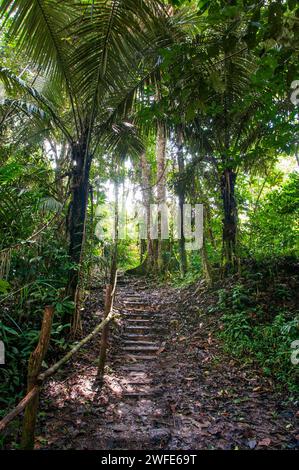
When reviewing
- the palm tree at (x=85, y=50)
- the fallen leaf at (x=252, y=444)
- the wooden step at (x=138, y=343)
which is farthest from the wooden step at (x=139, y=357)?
the fallen leaf at (x=252, y=444)

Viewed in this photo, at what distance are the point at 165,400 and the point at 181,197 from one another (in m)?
5.91

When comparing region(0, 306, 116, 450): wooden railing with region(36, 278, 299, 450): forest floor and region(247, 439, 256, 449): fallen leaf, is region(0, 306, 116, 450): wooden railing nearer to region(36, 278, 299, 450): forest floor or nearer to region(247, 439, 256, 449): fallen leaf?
region(36, 278, 299, 450): forest floor

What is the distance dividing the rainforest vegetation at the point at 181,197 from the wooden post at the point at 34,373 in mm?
11

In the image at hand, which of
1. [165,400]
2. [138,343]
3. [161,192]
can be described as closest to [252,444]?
[165,400]

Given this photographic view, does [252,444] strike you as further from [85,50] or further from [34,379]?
[85,50]

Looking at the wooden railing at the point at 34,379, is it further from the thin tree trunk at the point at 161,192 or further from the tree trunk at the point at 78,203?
the thin tree trunk at the point at 161,192

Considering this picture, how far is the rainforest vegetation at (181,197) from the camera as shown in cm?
294

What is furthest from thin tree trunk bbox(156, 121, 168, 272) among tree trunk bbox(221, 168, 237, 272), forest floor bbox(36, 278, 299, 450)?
forest floor bbox(36, 278, 299, 450)

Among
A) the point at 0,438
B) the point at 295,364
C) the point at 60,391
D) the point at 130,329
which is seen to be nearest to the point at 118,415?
the point at 60,391

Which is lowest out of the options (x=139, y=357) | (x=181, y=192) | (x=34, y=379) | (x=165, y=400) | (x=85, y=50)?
(x=165, y=400)

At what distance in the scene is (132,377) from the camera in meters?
4.53

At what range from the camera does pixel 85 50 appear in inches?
150

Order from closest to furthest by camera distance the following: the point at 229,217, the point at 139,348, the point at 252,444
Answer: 1. the point at 252,444
2. the point at 139,348
3. the point at 229,217
